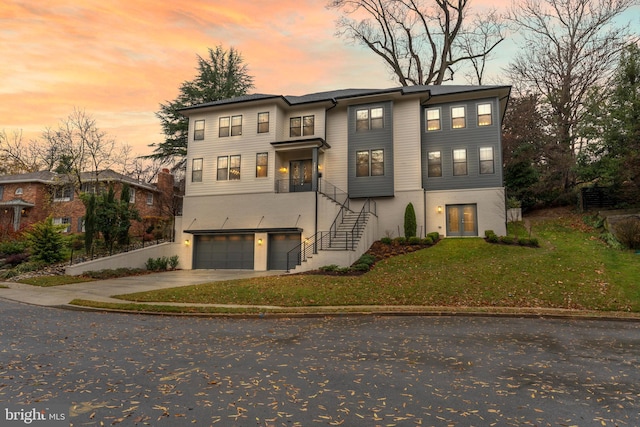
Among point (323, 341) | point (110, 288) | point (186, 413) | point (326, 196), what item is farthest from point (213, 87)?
point (186, 413)

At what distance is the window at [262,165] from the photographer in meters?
23.9

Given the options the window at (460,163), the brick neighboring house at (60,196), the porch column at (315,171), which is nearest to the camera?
the porch column at (315,171)

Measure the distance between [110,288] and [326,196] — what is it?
40.8 ft

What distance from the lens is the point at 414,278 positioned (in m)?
15.2

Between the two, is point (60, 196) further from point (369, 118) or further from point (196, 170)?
point (369, 118)

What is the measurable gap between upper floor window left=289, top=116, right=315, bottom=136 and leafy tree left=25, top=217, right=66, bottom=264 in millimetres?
16209

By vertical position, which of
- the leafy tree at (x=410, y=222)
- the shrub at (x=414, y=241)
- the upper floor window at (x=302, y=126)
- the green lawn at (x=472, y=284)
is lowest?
the green lawn at (x=472, y=284)

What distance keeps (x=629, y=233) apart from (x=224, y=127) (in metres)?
24.1

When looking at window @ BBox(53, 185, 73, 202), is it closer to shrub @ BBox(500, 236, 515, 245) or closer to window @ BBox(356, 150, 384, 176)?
window @ BBox(356, 150, 384, 176)

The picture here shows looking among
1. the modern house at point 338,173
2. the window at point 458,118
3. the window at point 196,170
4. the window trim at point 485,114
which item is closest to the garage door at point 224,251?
the modern house at point 338,173

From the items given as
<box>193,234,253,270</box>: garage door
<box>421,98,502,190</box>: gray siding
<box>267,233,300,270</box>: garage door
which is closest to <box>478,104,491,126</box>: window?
<box>421,98,502,190</box>: gray siding

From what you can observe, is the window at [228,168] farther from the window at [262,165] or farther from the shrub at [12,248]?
the shrub at [12,248]

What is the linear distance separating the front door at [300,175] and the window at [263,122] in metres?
2.92

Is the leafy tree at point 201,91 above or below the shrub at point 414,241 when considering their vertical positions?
above
